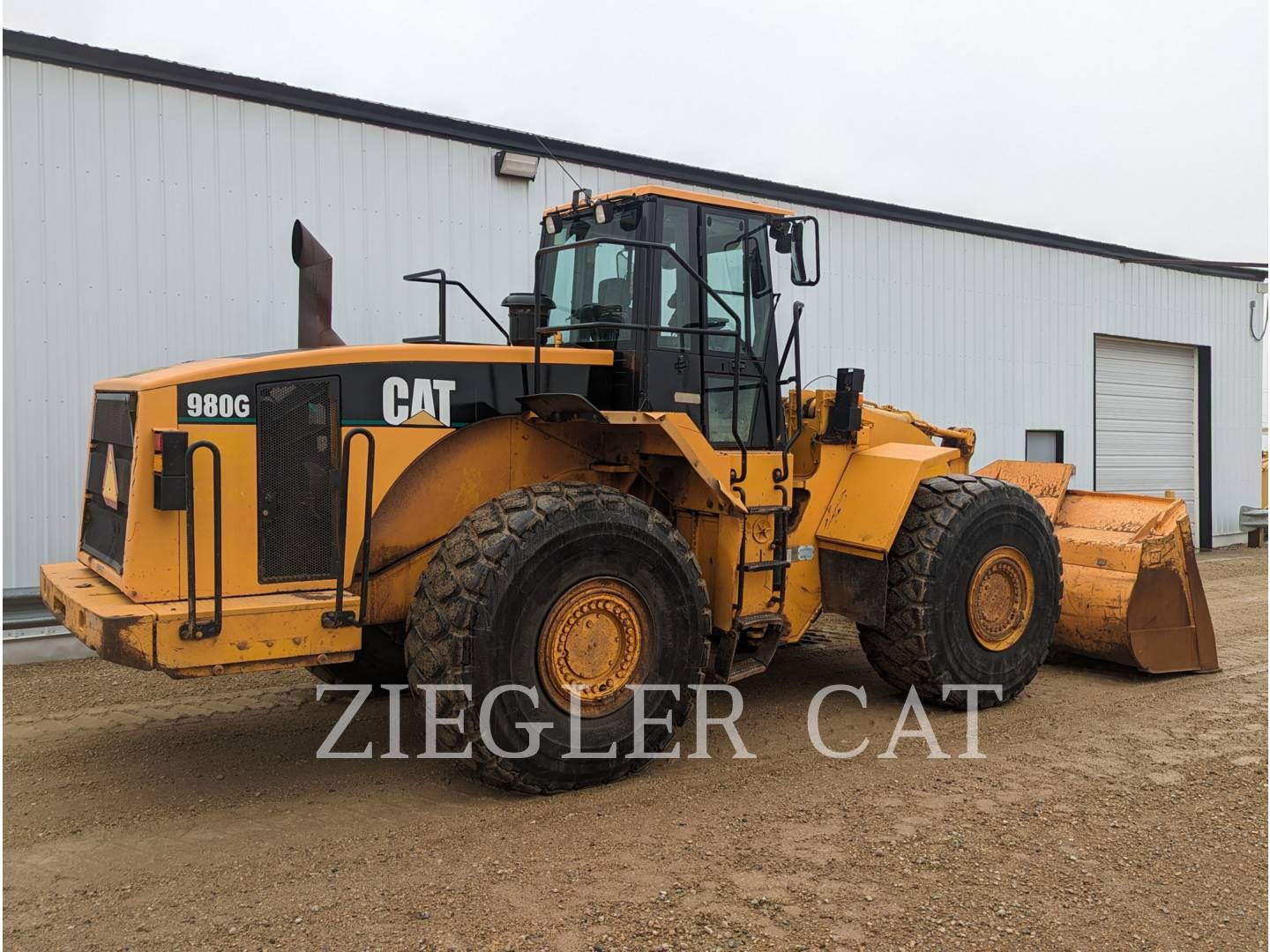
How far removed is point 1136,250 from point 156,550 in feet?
49.2

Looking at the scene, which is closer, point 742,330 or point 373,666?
point 742,330

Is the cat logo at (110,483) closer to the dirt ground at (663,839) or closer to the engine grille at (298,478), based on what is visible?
the engine grille at (298,478)

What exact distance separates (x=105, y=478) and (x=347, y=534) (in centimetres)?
123

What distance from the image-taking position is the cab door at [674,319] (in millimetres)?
5504

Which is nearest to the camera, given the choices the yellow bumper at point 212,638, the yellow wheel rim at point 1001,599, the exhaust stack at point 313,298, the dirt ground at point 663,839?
the dirt ground at point 663,839

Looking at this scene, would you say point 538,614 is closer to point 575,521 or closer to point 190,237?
point 575,521

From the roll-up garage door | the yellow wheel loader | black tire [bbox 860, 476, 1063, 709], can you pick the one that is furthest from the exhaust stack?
the roll-up garage door

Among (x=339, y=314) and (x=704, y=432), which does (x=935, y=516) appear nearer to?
(x=704, y=432)

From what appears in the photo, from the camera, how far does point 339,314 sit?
8938 millimetres

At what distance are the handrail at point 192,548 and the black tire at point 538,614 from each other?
807mm

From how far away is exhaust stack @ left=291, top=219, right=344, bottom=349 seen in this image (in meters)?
6.04

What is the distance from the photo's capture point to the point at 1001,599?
6336 millimetres

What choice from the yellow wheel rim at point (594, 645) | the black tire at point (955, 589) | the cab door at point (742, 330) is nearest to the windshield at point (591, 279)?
the cab door at point (742, 330)

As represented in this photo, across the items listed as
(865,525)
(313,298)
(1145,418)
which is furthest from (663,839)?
(1145,418)
